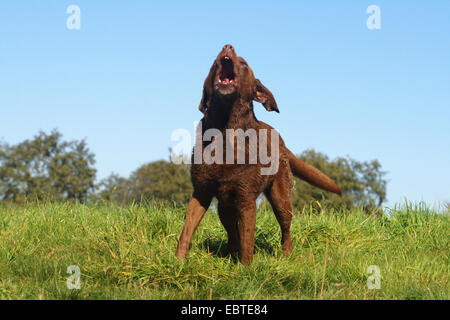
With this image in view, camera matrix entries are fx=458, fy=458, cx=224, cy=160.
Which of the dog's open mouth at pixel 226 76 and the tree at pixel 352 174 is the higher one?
the tree at pixel 352 174

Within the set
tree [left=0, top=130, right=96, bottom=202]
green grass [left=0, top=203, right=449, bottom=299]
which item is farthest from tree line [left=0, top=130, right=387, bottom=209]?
green grass [left=0, top=203, right=449, bottom=299]

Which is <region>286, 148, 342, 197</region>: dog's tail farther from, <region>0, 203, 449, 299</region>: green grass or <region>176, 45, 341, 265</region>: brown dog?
<region>176, 45, 341, 265</region>: brown dog

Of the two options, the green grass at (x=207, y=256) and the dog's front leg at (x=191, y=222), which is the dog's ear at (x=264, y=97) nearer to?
the dog's front leg at (x=191, y=222)

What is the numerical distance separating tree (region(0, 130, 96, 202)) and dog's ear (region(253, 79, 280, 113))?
115 feet

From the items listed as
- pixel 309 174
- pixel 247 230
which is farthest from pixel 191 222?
pixel 309 174

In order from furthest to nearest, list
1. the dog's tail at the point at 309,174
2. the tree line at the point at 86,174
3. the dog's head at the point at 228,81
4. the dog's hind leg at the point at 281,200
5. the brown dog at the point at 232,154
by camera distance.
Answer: the tree line at the point at 86,174
the dog's tail at the point at 309,174
the dog's hind leg at the point at 281,200
the brown dog at the point at 232,154
the dog's head at the point at 228,81

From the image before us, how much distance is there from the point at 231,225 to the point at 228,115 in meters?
1.23

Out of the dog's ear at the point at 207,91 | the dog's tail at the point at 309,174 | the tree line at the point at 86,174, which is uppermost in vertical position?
the tree line at the point at 86,174

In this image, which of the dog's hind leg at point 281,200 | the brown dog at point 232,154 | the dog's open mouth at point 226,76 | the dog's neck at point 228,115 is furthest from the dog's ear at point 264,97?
the dog's hind leg at point 281,200

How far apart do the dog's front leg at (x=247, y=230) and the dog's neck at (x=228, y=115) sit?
0.81 m

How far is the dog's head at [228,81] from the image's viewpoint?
4.14 metres

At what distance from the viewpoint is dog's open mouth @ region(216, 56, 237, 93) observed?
414cm

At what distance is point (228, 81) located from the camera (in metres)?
4.24
